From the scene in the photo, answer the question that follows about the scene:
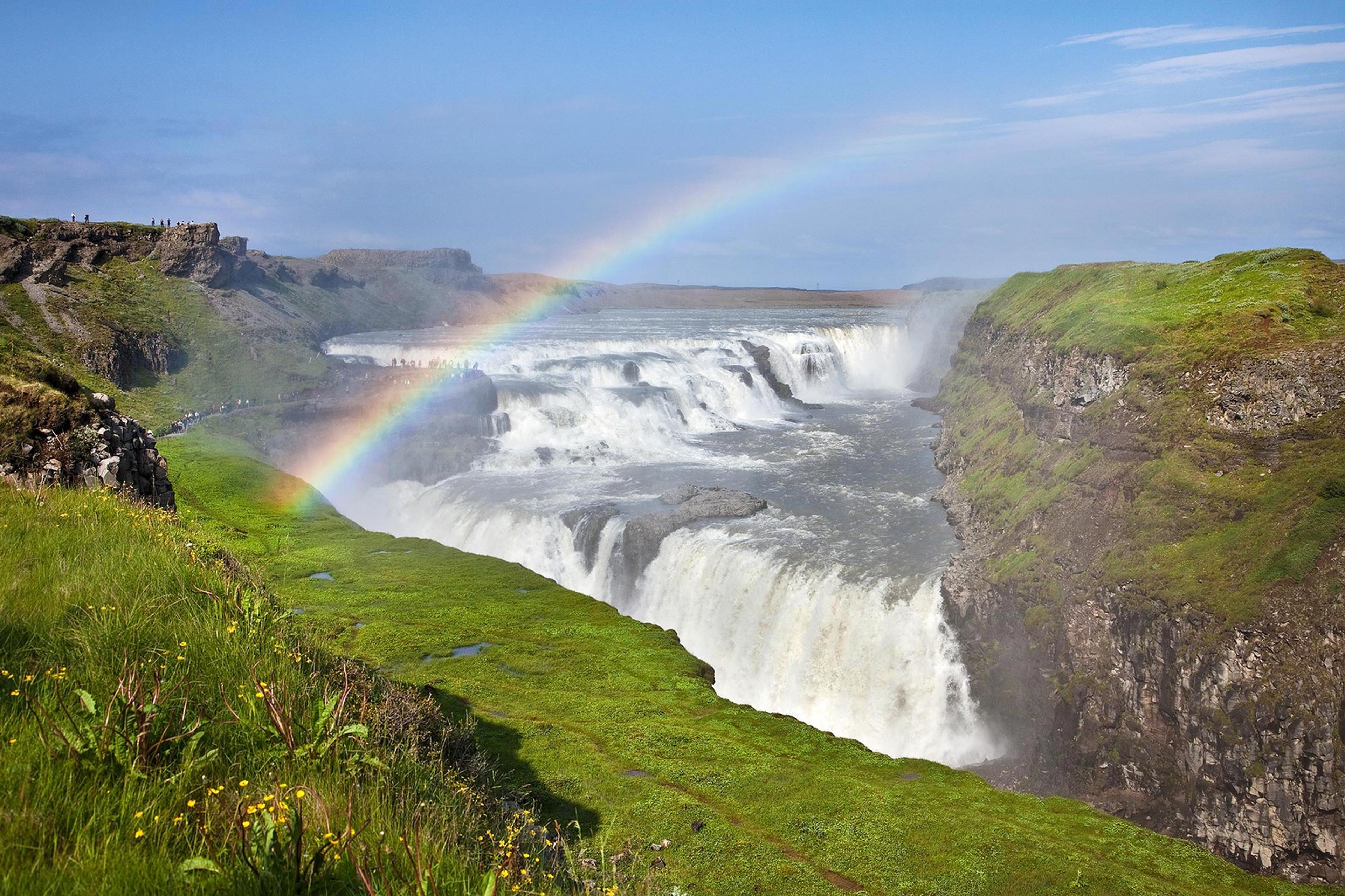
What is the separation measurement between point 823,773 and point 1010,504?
19.2 meters

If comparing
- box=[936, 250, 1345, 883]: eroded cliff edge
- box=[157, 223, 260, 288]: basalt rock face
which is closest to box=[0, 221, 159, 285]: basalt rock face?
box=[157, 223, 260, 288]: basalt rock face

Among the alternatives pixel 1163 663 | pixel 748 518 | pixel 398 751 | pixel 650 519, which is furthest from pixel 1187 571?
pixel 398 751

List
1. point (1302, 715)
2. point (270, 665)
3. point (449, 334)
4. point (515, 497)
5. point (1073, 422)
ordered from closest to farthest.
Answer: point (270, 665), point (1302, 715), point (1073, 422), point (515, 497), point (449, 334)

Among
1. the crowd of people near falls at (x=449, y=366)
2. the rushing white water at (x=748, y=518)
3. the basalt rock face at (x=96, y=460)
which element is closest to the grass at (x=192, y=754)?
the basalt rock face at (x=96, y=460)

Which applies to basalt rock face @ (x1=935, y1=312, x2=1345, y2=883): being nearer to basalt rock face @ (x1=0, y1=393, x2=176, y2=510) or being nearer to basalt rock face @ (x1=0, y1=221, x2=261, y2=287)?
basalt rock face @ (x1=0, y1=393, x2=176, y2=510)

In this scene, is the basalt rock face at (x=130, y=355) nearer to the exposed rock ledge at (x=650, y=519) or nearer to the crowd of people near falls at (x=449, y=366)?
the crowd of people near falls at (x=449, y=366)

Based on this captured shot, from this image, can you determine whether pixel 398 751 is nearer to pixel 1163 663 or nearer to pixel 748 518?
pixel 1163 663

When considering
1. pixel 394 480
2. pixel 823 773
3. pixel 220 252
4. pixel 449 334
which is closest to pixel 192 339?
pixel 220 252

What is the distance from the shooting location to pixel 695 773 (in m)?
14.1

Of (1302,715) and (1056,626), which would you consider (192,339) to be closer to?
(1056,626)

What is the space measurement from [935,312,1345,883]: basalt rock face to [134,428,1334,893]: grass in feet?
17.3

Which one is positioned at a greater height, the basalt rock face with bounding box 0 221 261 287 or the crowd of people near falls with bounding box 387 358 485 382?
the basalt rock face with bounding box 0 221 261 287

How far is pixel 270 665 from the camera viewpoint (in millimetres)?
6398

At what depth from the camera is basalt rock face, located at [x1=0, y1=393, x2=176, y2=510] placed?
12852mm
